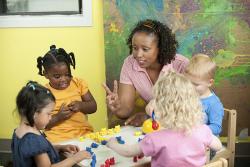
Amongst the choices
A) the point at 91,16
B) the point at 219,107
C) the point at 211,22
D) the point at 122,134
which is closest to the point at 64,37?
the point at 91,16

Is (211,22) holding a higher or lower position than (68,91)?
higher

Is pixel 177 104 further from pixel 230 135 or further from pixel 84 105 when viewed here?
pixel 84 105

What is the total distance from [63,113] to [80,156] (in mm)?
709

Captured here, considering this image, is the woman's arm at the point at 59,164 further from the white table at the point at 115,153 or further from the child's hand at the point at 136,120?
the child's hand at the point at 136,120

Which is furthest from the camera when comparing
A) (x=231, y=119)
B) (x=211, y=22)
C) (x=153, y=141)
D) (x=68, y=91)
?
(x=211, y=22)

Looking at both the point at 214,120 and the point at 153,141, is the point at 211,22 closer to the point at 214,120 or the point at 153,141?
the point at 214,120

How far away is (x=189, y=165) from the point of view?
1647 mm

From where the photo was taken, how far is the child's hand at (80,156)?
174cm

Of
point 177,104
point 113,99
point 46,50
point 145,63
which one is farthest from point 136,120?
point 46,50

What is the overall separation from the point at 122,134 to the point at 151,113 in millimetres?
207

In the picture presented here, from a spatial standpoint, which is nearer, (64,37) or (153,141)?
(153,141)

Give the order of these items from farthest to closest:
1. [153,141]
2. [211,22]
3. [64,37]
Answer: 1. [64,37]
2. [211,22]
3. [153,141]

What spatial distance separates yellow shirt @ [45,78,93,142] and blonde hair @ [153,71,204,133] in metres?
0.94

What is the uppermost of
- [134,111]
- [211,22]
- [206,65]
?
[211,22]
